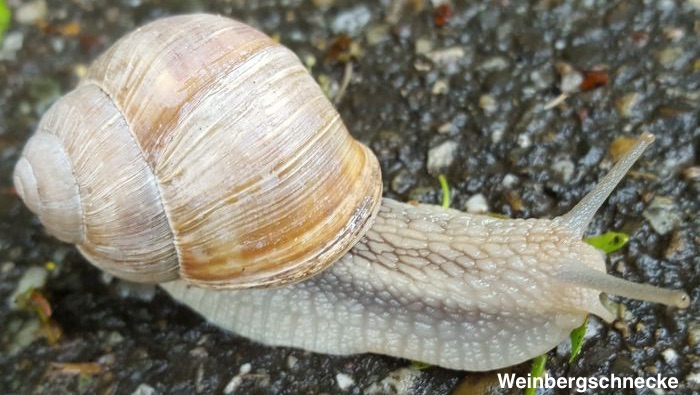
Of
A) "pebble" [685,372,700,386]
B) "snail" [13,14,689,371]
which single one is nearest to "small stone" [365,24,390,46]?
"snail" [13,14,689,371]

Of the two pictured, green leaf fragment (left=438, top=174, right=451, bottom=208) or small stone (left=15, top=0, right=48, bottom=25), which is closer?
green leaf fragment (left=438, top=174, right=451, bottom=208)

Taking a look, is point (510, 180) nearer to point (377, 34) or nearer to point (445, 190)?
point (445, 190)

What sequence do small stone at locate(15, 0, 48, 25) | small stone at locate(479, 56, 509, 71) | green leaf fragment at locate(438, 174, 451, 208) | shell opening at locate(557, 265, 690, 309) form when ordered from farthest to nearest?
small stone at locate(15, 0, 48, 25) → small stone at locate(479, 56, 509, 71) → green leaf fragment at locate(438, 174, 451, 208) → shell opening at locate(557, 265, 690, 309)

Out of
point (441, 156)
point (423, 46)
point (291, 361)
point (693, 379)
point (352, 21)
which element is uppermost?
point (352, 21)

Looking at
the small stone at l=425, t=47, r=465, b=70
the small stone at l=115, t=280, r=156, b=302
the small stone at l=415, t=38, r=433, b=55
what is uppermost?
the small stone at l=415, t=38, r=433, b=55

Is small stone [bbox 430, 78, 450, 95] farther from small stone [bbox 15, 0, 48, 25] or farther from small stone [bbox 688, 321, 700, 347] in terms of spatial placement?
small stone [bbox 15, 0, 48, 25]

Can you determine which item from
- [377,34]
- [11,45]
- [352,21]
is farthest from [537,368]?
[11,45]

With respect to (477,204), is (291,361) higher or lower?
lower

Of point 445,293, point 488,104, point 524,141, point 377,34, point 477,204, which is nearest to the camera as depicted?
point 445,293
